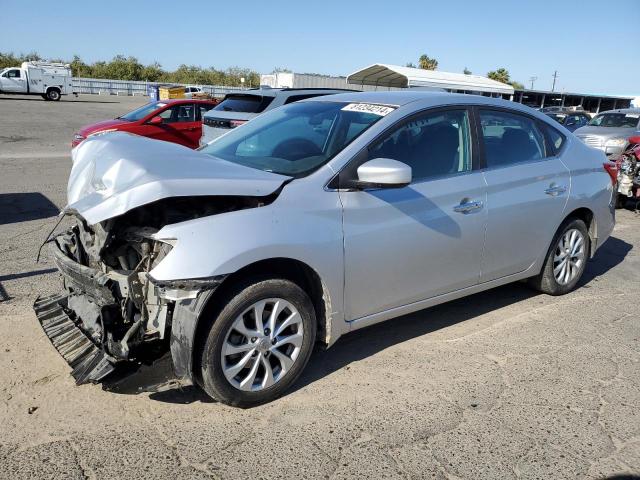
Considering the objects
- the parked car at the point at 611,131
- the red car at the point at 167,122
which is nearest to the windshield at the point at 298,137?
the parked car at the point at 611,131

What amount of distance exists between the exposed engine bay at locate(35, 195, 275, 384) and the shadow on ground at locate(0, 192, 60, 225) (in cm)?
426

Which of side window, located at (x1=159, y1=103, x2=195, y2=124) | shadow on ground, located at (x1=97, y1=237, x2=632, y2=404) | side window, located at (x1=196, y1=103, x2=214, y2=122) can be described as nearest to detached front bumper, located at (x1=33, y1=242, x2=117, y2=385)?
shadow on ground, located at (x1=97, y1=237, x2=632, y2=404)

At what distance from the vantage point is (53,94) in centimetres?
3953

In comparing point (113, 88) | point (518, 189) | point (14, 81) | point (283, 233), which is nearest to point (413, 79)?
point (518, 189)

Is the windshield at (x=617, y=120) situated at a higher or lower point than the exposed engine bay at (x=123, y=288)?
higher

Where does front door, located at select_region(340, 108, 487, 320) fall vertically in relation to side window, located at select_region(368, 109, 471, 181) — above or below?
below

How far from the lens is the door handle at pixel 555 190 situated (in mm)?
4637

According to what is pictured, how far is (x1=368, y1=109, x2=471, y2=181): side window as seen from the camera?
3732mm

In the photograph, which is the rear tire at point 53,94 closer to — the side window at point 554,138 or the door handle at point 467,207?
the side window at point 554,138

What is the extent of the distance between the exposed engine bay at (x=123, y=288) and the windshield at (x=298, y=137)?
58 centimetres

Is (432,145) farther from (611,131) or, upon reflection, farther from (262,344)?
(611,131)

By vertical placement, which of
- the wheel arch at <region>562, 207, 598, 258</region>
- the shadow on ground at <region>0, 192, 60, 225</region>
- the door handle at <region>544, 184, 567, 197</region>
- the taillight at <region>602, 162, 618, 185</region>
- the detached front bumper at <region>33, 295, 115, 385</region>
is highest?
the taillight at <region>602, 162, 618, 185</region>

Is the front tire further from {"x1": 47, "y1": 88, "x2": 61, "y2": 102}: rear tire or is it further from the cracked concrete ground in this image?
{"x1": 47, "y1": 88, "x2": 61, "y2": 102}: rear tire

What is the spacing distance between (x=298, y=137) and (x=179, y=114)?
406 inches
